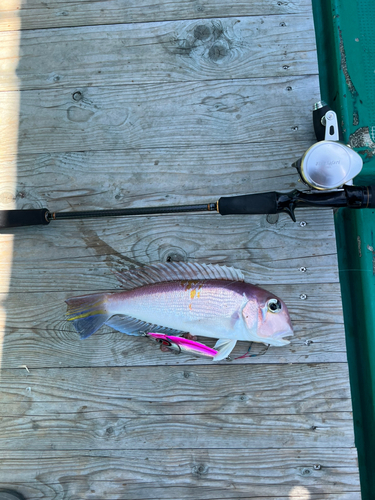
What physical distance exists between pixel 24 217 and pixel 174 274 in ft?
3.11

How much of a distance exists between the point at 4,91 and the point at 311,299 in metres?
2.38

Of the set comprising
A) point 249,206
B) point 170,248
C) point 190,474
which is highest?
point 249,206

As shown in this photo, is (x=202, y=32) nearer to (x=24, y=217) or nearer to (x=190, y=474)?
(x=24, y=217)

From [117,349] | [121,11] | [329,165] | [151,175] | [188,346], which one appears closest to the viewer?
[329,165]

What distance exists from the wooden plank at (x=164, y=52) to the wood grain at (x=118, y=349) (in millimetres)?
1581

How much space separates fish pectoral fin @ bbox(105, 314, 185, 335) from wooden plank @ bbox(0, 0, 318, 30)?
1.91 m

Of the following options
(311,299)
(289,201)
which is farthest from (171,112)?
(311,299)

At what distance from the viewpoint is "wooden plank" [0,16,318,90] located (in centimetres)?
213

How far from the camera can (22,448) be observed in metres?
1.96

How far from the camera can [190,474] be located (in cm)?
189

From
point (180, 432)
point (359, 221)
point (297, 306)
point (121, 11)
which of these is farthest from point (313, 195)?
point (121, 11)

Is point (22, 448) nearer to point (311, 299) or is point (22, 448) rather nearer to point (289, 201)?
point (311, 299)

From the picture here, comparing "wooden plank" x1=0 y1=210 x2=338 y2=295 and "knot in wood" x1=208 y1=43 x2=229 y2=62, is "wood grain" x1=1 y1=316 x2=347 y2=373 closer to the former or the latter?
"wooden plank" x1=0 y1=210 x2=338 y2=295

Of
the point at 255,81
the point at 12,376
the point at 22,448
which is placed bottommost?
the point at 22,448
